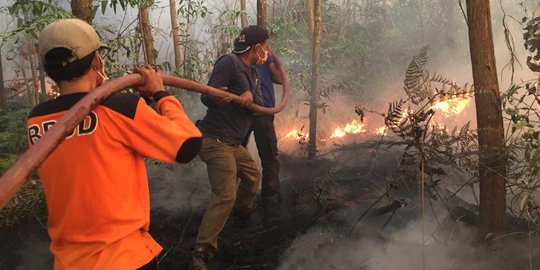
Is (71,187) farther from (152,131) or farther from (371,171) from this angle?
(371,171)

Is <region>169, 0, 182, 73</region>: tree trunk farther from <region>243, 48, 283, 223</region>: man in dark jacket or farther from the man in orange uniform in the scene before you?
the man in orange uniform

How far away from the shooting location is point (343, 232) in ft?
14.9

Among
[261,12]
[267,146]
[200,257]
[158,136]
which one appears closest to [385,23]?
[261,12]

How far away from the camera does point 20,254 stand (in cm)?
467

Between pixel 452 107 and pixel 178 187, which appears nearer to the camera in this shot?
pixel 178 187

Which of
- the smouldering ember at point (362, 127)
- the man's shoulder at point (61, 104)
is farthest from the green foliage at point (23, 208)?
the smouldering ember at point (362, 127)

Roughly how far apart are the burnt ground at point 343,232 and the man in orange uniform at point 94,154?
2336 millimetres

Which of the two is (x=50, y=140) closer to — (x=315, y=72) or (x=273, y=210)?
(x=273, y=210)

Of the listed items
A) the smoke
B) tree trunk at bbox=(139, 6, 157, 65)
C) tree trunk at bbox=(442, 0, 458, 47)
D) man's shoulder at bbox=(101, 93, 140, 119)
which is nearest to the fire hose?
man's shoulder at bbox=(101, 93, 140, 119)

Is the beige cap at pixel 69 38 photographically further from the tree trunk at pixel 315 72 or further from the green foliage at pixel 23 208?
the tree trunk at pixel 315 72

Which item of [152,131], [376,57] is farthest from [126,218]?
[376,57]

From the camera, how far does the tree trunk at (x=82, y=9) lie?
436cm

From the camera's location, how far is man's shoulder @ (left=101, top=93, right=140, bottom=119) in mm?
2025

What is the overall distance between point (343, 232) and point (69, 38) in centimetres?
342
